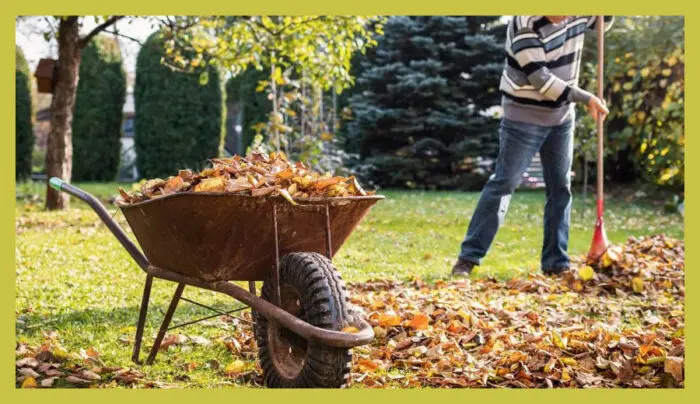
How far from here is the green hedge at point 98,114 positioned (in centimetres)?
1306

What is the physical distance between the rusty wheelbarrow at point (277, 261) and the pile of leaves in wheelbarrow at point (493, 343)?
0.91 ft

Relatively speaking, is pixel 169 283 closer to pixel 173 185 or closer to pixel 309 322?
pixel 173 185

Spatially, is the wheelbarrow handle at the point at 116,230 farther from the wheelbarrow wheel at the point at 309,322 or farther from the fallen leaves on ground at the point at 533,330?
the fallen leaves on ground at the point at 533,330

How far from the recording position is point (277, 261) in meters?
2.22

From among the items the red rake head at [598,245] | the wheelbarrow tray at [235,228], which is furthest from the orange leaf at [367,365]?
the red rake head at [598,245]

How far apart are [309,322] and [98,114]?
11.9 m

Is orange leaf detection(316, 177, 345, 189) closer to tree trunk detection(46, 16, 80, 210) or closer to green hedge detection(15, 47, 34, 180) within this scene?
tree trunk detection(46, 16, 80, 210)

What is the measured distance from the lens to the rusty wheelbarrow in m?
2.03

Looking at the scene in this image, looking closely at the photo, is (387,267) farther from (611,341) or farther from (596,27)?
(611,341)

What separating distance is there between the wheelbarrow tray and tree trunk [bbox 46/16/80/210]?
6137 mm

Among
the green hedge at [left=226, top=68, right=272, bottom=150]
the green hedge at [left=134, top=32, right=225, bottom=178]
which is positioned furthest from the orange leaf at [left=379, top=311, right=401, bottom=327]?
the green hedge at [left=226, top=68, right=272, bottom=150]

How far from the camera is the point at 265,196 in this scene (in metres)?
2.16

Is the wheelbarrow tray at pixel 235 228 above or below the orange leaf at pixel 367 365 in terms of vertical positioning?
above

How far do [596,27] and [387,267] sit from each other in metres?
1.80
